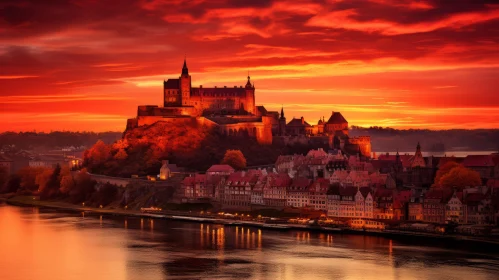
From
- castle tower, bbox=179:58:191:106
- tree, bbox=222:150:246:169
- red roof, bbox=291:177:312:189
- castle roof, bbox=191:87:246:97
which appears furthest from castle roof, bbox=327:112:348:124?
red roof, bbox=291:177:312:189

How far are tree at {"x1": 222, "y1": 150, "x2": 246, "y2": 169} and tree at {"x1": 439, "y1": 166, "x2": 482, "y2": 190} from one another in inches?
932

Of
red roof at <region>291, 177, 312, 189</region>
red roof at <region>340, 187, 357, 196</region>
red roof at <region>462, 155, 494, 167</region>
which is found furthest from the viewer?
red roof at <region>462, 155, 494, 167</region>

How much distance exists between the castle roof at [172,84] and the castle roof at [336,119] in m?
18.5

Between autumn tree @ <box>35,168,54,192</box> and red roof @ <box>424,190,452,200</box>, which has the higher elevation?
autumn tree @ <box>35,168,54,192</box>

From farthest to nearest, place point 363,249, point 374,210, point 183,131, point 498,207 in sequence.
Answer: point 183,131
point 374,210
point 498,207
point 363,249

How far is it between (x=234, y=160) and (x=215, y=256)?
117ft

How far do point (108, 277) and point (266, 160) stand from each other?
161 feet

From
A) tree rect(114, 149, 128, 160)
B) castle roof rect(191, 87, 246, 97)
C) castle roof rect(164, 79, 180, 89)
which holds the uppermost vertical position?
castle roof rect(164, 79, 180, 89)

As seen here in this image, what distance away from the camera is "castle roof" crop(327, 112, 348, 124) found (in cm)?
11184

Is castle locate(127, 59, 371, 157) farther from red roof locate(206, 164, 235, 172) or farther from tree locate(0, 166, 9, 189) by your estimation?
Result: tree locate(0, 166, 9, 189)

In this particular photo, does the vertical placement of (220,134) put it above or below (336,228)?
above

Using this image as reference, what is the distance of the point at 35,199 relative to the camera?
99188 millimetres

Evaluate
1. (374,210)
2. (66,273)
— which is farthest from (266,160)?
(66,273)

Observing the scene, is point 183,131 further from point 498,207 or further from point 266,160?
point 498,207
